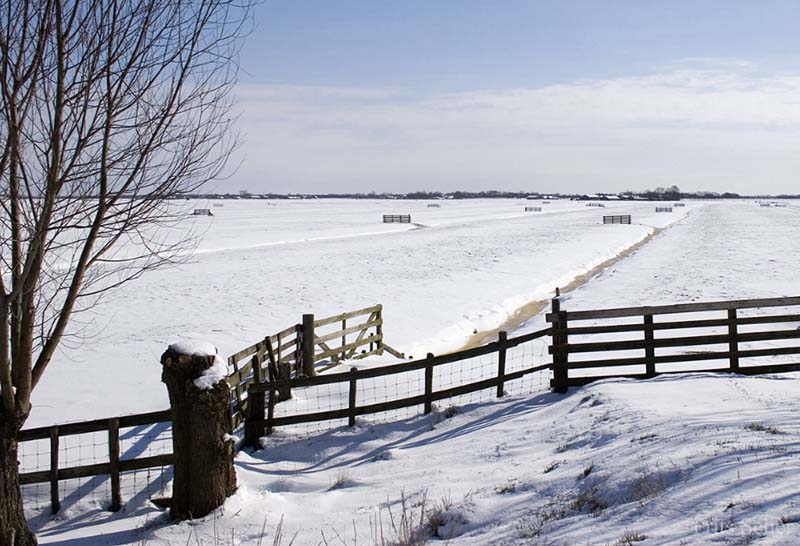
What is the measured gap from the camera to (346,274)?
33.3 metres

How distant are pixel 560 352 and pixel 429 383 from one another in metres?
2.18

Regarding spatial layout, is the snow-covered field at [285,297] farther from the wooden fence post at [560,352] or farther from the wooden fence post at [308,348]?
the wooden fence post at [560,352]

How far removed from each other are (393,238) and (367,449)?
47.0 meters

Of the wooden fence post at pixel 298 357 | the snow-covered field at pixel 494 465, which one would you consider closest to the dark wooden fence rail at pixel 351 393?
the snow-covered field at pixel 494 465

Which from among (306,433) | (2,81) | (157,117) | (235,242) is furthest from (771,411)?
(235,242)

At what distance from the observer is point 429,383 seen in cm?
1075

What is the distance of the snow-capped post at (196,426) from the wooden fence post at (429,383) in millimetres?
3807

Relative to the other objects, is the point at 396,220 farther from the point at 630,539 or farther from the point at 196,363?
the point at 630,539

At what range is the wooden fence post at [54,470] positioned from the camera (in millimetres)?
8109

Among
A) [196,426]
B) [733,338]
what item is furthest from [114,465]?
[733,338]

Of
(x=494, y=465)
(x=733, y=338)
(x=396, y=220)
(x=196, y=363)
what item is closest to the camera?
(x=196, y=363)

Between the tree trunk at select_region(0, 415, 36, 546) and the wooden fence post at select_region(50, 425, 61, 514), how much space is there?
6.42 ft

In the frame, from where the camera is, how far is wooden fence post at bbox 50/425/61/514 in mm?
8109

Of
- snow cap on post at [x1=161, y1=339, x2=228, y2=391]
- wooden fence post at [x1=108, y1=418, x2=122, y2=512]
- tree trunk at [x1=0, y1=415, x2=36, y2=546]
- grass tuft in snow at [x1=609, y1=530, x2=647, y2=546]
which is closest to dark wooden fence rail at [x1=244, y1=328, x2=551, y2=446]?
wooden fence post at [x1=108, y1=418, x2=122, y2=512]
